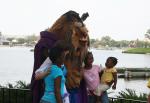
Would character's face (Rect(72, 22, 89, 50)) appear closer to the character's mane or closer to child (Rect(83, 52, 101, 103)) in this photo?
the character's mane

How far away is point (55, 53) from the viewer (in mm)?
5484

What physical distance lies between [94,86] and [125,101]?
298 cm

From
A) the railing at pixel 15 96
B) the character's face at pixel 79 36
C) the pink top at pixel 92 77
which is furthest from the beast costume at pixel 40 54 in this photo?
the railing at pixel 15 96

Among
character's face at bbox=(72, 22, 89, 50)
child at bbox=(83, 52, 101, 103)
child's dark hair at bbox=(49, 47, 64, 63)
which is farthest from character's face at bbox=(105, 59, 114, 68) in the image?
child's dark hair at bbox=(49, 47, 64, 63)

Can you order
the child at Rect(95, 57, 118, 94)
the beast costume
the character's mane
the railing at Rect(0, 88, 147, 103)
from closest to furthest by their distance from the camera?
1. the beast costume
2. the character's mane
3. the child at Rect(95, 57, 118, 94)
4. the railing at Rect(0, 88, 147, 103)

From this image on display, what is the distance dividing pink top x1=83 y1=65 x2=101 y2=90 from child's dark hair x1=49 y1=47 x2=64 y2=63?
1.36 meters

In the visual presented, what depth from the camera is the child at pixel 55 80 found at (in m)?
5.50

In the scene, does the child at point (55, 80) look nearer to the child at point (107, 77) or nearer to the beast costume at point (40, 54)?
the beast costume at point (40, 54)

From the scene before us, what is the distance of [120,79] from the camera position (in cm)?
5709

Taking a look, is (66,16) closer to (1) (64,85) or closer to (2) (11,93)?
(1) (64,85)

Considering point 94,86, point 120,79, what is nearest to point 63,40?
point 94,86

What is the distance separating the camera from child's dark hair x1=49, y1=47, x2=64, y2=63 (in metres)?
5.46

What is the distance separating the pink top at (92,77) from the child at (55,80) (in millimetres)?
1315

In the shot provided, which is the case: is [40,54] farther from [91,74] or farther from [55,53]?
[91,74]
